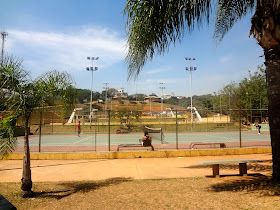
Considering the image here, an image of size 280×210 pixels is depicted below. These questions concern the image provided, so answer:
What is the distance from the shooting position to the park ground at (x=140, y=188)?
4258 mm

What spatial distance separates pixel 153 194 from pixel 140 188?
0.59 metres

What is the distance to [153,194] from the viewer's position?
4.91m

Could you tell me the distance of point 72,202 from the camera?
179 inches

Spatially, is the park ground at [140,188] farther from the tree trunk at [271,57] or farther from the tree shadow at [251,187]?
the tree trunk at [271,57]

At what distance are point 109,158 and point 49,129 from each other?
19654mm

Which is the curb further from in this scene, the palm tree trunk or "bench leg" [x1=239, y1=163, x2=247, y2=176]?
the palm tree trunk

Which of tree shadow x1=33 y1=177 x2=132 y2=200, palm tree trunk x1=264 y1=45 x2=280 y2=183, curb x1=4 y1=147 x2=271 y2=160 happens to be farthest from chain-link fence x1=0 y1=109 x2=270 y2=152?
palm tree trunk x1=264 y1=45 x2=280 y2=183

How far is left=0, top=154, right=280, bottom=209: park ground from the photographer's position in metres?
4.26

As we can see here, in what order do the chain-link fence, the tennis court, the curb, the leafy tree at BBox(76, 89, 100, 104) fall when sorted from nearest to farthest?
the leafy tree at BBox(76, 89, 100, 104) → the curb → the chain-link fence → the tennis court

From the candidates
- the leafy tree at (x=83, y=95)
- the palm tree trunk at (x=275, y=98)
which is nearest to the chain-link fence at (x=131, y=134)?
the leafy tree at (x=83, y=95)

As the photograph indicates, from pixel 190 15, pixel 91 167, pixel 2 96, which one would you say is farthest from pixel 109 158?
pixel 190 15

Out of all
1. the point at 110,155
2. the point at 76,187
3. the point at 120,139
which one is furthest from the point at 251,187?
the point at 120,139

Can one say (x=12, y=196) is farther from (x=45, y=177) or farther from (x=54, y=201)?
(x=45, y=177)

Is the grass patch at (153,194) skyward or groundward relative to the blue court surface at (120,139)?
skyward
